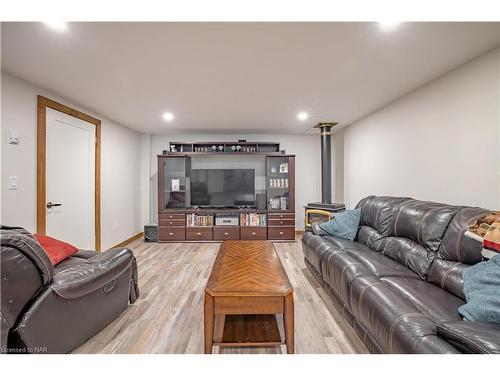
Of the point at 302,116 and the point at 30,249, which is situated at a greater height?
the point at 302,116

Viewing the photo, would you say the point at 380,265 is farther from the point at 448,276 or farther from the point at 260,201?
the point at 260,201

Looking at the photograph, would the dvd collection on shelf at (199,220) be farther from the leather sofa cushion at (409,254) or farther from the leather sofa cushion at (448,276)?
the leather sofa cushion at (448,276)

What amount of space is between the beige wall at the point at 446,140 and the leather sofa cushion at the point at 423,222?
0.46m

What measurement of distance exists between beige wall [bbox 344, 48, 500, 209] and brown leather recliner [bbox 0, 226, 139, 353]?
3224 mm

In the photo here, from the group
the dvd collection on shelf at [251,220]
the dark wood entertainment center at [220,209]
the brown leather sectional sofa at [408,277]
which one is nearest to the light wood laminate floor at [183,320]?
the brown leather sectional sofa at [408,277]

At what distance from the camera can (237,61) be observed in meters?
2.12

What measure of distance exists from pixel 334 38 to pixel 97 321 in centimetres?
281

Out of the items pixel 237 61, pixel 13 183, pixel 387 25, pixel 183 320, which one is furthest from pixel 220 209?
pixel 387 25

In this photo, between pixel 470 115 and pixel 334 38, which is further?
pixel 470 115

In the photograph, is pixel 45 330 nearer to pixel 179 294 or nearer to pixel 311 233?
pixel 179 294

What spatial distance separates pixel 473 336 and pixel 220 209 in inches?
167

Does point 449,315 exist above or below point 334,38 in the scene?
below
